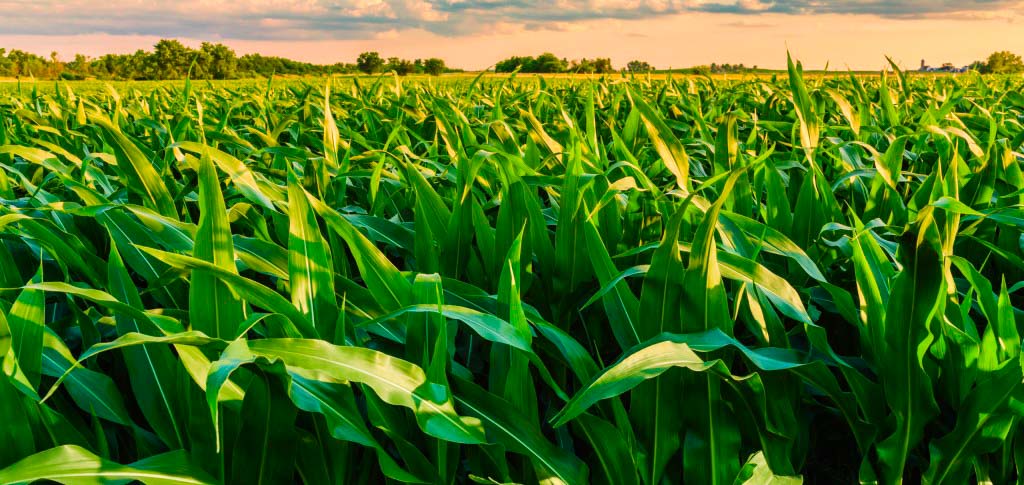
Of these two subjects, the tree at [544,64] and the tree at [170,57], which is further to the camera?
the tree at [170,57]

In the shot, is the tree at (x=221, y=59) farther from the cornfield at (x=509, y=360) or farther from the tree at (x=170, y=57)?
the cornfield at (x=509, y=360)

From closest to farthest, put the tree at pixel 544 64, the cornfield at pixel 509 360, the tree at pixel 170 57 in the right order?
1. the cornfield at pixel 509 360
2. the tree at pixel 544 64
3. the tree at pixel 170 57

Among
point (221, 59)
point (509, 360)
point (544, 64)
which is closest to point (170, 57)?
point (221, 59)

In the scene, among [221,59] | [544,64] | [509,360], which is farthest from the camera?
[221,59]

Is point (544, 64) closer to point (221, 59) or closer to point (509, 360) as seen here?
point (509, 360)

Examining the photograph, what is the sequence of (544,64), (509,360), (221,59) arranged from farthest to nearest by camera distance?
(221,59)
(544,64)
(509,360)

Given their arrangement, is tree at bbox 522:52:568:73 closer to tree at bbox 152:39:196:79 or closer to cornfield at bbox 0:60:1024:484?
cornfield at bbox 0:60:1024:484

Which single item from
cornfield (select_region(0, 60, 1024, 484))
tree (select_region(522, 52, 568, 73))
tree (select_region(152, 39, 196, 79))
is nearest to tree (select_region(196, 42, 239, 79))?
tree (select_region(152, 39, 196, 79))

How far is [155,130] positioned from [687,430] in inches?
108

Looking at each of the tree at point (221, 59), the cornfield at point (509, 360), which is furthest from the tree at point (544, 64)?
the tree at point (221, 59)

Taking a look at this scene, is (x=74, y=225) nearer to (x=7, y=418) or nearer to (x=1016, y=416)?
(x=7, y=418)

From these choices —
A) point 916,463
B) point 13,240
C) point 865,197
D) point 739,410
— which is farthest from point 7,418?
point 865,197

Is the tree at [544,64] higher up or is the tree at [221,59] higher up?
the tree at [544,64]

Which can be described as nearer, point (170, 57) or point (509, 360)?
point (509, 360)
